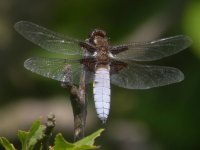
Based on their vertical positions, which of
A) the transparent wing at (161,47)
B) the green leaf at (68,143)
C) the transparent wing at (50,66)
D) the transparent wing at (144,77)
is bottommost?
the green leaf at (68,143)

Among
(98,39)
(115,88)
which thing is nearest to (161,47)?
(98,39)

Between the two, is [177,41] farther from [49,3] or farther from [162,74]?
[49,3]

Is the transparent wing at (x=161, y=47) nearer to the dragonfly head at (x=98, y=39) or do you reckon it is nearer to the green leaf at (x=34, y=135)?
the dragonfly head at (x=98, y=39)

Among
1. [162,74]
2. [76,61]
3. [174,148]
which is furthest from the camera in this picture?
[174,148]

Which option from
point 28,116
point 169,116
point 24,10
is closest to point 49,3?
point 24,10

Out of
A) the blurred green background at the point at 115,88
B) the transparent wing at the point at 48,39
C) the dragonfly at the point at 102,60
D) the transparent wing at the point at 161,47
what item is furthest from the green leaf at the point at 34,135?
the blurred green background at the point at 115,88

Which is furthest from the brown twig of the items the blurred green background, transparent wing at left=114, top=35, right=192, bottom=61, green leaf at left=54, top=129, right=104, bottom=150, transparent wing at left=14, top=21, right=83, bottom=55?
the blurred green background

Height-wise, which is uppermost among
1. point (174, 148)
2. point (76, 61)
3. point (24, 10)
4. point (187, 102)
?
point (24, 10)
